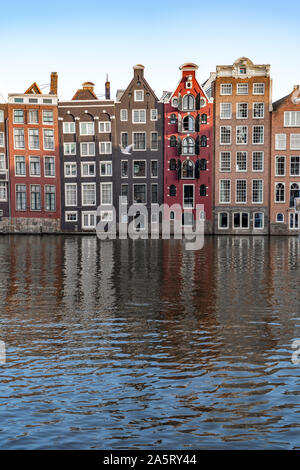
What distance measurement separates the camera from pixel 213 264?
3762 cm

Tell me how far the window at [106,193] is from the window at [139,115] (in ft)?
35.0

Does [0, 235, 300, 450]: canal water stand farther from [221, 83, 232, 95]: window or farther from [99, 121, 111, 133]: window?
[221, 83, 232, 95]: window

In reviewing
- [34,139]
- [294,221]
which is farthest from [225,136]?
[34,139]

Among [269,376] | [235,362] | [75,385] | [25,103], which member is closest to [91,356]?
[75,385]

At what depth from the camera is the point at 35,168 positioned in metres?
77.4

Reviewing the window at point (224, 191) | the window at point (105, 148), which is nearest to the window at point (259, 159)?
the window at point (224, 191)

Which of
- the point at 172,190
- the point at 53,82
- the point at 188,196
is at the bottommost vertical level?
the point at 188,196

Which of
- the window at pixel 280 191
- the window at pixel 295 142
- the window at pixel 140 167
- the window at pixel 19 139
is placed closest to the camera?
the window at pixel 295 142

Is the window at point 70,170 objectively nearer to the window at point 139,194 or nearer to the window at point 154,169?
the window at point 139,194

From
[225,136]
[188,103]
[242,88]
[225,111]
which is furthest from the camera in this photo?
[225,136]

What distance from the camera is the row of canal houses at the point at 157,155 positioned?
74.0 meters

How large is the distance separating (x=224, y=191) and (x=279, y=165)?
899cm

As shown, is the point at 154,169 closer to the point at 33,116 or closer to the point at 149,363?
the point at 33,116

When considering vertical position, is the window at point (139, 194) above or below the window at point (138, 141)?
below
